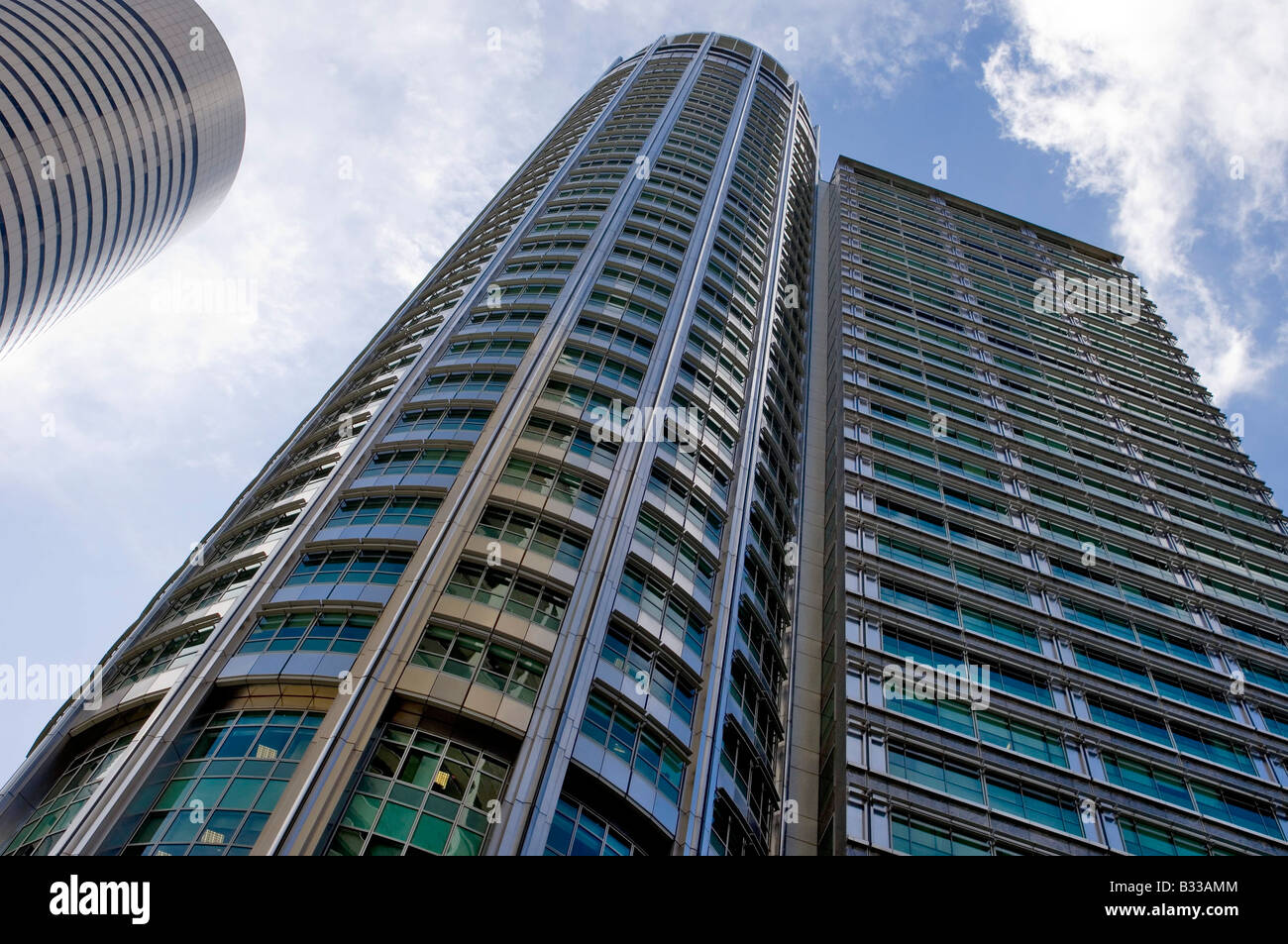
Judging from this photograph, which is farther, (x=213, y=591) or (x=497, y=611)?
(x=213, y=591)

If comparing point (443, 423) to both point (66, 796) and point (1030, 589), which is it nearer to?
point (66, 796)

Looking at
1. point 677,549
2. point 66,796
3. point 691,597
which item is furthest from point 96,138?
point 691,597

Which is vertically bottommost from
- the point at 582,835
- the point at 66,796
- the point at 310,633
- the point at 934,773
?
the point at 66,796

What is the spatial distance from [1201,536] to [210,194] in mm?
110458

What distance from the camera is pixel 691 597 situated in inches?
1216

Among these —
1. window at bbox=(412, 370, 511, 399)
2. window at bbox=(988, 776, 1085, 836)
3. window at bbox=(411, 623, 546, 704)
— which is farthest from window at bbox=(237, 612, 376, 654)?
window at bbox=(988, 776, 1085, 836)

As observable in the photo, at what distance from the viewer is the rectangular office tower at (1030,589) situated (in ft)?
105

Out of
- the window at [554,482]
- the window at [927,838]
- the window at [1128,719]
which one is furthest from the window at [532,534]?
the window at [1128,719]

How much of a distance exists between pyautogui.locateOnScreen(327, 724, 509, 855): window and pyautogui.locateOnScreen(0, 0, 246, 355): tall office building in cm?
7055

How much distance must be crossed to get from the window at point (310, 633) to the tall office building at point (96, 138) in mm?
63891

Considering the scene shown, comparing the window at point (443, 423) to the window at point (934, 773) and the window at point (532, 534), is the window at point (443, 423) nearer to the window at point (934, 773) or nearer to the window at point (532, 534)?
the window at point (532, 534)

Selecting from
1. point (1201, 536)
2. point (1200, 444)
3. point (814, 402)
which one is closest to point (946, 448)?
point (814, 402)

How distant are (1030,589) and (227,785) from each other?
106 feet
